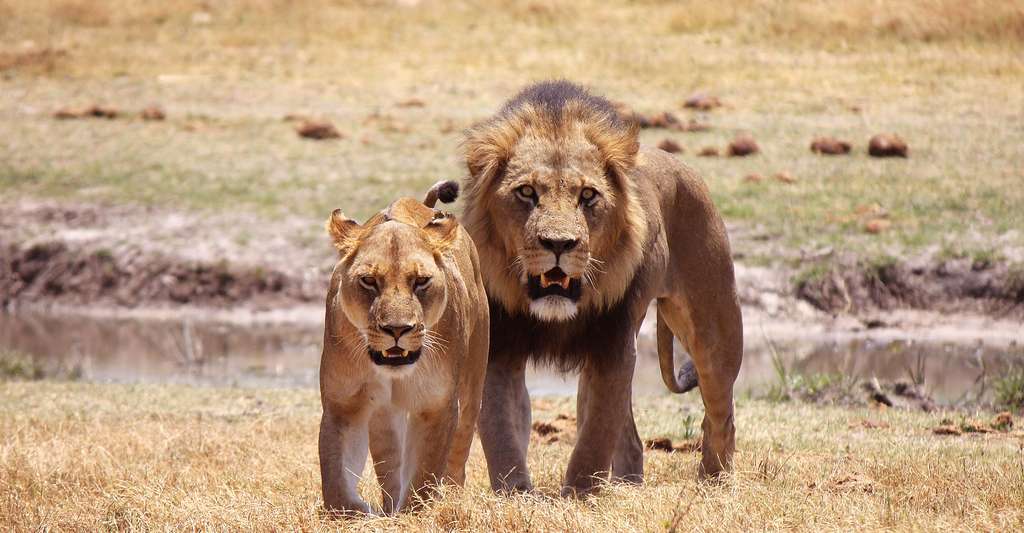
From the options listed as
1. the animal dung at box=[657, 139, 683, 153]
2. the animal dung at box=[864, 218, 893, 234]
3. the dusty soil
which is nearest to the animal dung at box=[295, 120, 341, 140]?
the dusty soil

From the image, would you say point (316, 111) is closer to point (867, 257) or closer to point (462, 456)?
point (867, 257)

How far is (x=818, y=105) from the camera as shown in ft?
64.1

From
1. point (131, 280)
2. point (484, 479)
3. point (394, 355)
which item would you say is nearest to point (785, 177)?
point (131, 280)

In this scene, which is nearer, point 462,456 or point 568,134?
point 462,456

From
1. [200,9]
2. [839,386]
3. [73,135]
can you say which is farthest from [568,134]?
[200,9]

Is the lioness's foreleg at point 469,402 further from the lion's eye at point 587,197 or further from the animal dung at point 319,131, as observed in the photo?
the animal dung at point 319,131

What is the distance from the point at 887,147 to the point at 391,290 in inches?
493

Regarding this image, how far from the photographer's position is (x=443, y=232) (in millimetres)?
4832

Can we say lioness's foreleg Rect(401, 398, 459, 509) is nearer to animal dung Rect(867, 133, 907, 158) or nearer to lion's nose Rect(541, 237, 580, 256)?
lion's nose Rect(541, 237, 580, 256)

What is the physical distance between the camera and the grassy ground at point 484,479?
15.5 ft

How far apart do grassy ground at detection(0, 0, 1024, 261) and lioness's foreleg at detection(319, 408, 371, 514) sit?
9.03 metres

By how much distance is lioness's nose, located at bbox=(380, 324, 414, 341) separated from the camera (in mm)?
4344

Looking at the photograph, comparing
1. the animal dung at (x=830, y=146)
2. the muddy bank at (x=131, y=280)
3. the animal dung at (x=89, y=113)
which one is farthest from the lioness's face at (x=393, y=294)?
the animal dung at (x=89, y=113)

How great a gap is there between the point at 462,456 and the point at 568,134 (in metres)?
1.26
